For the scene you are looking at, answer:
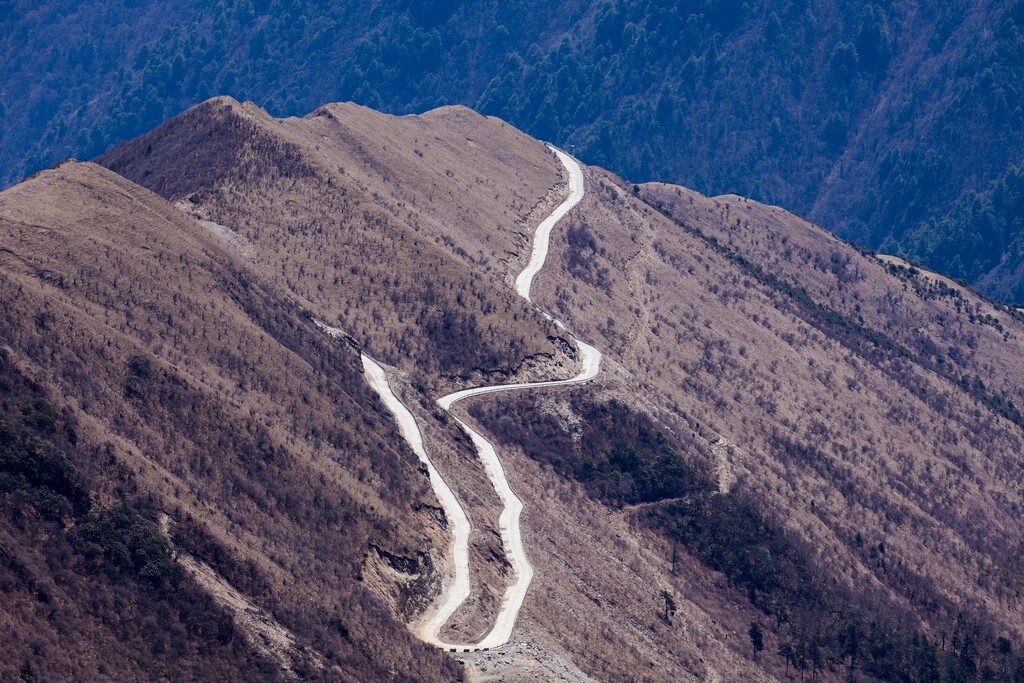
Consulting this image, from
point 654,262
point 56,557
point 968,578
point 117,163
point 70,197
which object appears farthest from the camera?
point 654,262

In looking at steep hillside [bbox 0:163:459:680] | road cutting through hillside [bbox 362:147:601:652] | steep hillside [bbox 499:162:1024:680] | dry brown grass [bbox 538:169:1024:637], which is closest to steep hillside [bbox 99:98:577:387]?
road cutting through hillside [bbox 362:147:601:652]

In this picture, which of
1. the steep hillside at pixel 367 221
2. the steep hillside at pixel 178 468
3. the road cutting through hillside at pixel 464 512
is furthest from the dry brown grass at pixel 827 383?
the steep hillside at pixel 178 468

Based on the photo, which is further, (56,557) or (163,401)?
(163,401)

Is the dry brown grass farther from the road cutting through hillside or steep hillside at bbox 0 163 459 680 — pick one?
steep hillside at bbox 0 163 459 680

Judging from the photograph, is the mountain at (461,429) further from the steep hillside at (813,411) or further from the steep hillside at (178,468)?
the steep hillside at (813,411)

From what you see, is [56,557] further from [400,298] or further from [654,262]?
[654,262]

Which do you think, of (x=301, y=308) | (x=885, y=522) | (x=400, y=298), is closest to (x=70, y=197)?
(x=301, y=308)

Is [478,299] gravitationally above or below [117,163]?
above
